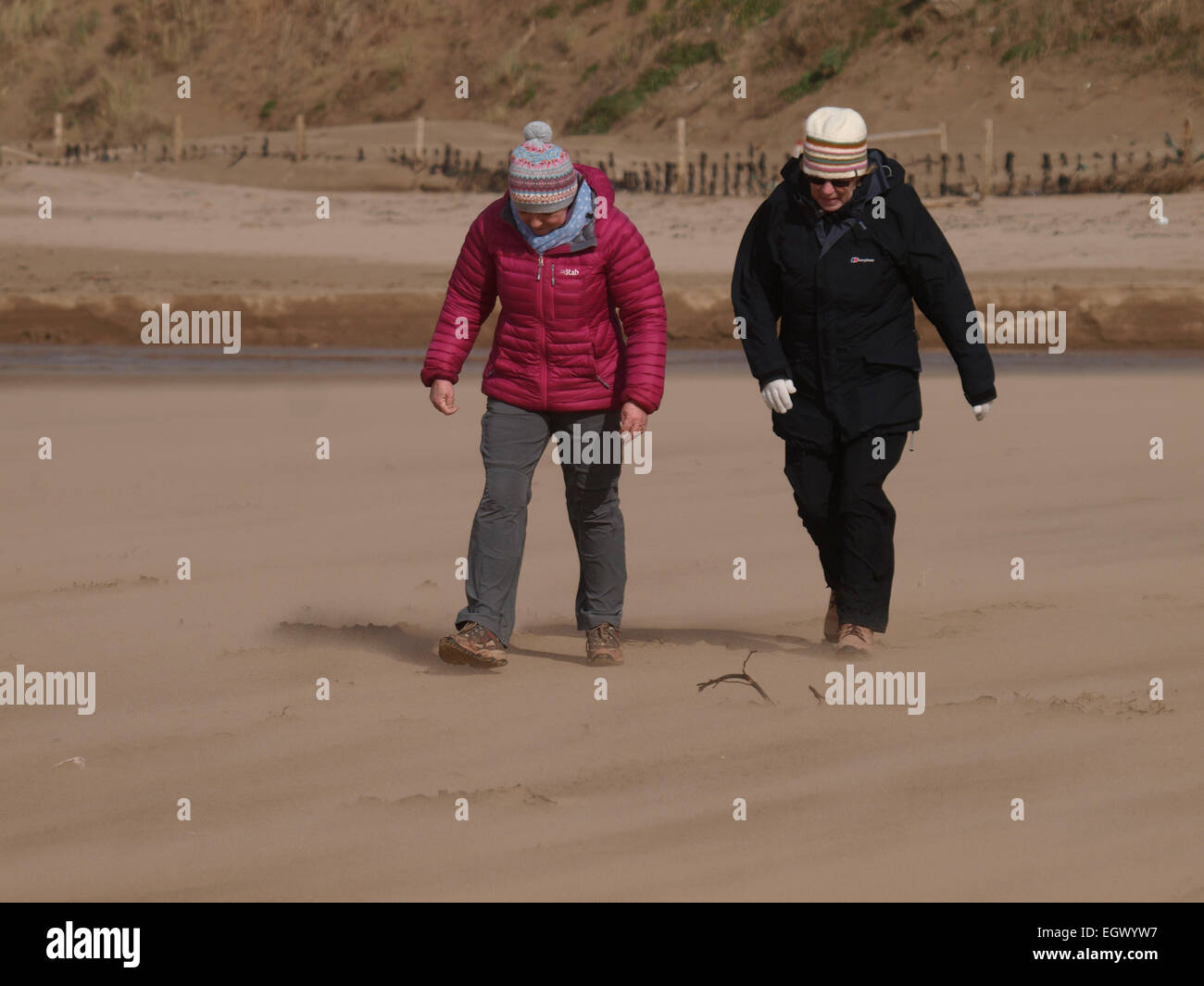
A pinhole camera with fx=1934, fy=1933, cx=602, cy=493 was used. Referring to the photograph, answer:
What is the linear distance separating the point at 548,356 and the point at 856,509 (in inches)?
41.0

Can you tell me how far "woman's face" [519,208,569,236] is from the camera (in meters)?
5.43

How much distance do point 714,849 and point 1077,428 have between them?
7.42 m

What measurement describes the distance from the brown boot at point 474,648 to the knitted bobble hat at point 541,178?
4.07 feet

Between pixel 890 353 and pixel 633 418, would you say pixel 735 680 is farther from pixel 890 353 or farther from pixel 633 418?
pixel 890 353

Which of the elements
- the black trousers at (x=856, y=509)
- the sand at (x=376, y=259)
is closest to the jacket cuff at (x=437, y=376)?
the black trousers at (x=856, y=509)

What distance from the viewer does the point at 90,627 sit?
6340mm

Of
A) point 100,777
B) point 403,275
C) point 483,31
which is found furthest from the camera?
point 483,31

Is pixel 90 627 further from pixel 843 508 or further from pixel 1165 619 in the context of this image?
pixel 1165 619

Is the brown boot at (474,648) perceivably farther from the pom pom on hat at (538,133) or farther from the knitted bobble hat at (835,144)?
the knitted bobble hat at (835,144)

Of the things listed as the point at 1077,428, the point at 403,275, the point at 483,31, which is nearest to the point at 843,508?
the point at 1077,428

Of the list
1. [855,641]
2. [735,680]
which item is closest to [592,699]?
[735,680]

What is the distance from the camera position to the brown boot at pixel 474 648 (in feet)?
18.5

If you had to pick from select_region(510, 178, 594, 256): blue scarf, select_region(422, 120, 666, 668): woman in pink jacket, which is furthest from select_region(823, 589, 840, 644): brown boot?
select_region(510, 178, 594, 256): blue scarf

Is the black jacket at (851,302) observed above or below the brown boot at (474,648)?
above
